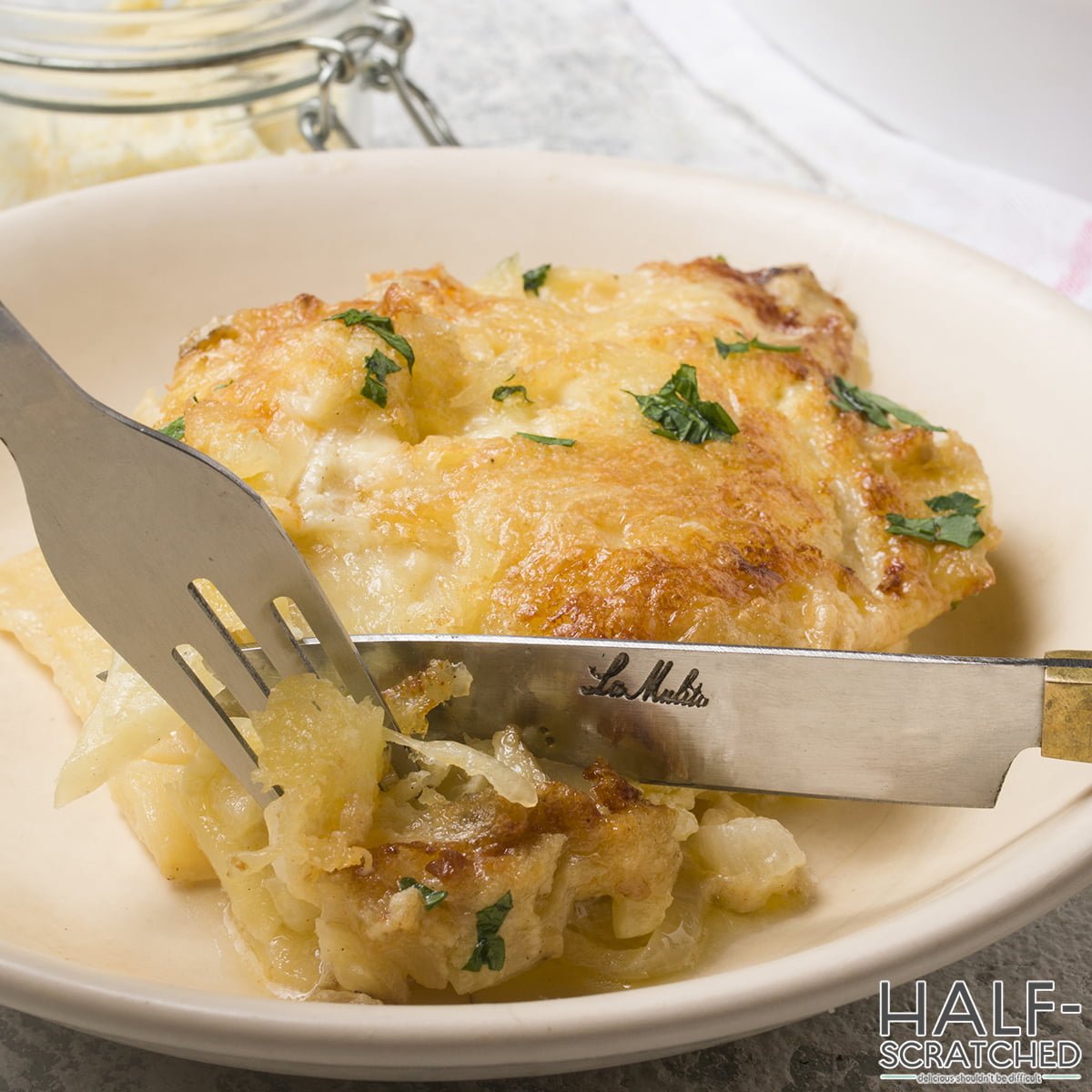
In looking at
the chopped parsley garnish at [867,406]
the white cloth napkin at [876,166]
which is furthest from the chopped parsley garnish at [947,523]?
the white cloth napkin at [876,166]

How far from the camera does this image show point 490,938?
1731 millimetres

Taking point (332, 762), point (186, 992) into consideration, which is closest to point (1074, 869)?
point (332, 762)

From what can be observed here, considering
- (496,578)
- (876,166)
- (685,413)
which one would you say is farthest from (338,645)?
(876,166)

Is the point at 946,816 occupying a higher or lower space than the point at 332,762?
lower

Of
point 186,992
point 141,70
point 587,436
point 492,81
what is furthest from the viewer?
point 492,81

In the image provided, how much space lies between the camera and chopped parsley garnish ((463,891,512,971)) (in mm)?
1723

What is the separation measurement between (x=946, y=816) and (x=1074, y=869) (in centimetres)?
41

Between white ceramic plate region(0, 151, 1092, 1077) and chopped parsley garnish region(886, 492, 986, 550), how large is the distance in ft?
0.73

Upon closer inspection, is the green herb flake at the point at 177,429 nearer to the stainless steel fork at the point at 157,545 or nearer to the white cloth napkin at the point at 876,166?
the stainless steel fork at the point at 157,545

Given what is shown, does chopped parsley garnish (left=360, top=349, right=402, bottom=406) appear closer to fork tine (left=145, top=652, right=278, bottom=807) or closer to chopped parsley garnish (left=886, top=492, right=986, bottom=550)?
fork tine (left=145, top=652, right=278, bottom=807)

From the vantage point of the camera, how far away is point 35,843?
6.86 ft

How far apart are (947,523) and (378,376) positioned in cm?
108

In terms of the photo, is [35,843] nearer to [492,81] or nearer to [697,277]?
[697,277]

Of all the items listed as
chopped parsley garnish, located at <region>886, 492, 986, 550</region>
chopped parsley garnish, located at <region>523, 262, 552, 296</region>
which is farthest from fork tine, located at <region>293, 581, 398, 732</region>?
chopped parsley garnish, located at <region>523, 262, 552, 296</region>
